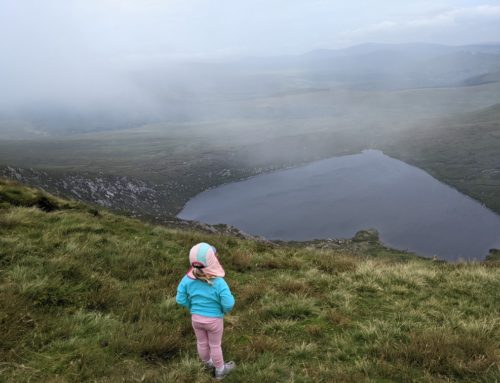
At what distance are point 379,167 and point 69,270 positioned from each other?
198 m

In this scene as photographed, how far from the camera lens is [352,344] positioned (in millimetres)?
7355

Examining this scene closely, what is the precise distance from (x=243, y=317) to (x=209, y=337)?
7.33 feet

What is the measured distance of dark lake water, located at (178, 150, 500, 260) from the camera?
10831 centimetres

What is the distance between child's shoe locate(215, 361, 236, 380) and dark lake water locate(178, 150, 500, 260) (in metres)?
93.5

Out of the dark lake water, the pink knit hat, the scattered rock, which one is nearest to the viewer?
the pink knit hat

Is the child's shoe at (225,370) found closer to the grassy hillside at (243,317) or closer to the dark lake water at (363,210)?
the grassy hillside at (243,317)

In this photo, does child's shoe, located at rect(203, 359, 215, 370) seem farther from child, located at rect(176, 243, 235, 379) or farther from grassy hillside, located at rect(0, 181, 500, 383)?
grassy hillside, located at rect(0, 181, 500, 383)

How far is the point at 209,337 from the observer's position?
21.6 ft

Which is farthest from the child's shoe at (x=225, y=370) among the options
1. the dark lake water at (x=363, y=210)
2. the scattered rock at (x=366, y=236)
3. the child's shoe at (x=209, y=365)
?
the scattered rock at (x=366, y=236)

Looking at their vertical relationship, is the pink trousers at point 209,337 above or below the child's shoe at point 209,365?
above

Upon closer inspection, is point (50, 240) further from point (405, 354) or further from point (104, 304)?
point (405, 354)

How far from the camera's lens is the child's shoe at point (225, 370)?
6209 mm

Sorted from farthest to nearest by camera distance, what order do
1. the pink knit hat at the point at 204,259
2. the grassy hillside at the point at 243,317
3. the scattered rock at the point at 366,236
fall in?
the scattered rock at the point at 366,236 < the pink knit hat at the point at 204,259 < the grassy hillside at the point at 243,317

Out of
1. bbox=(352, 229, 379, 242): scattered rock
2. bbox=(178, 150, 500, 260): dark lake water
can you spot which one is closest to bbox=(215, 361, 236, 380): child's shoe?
bbox=(178, 150, 500, 260): dark lake water
